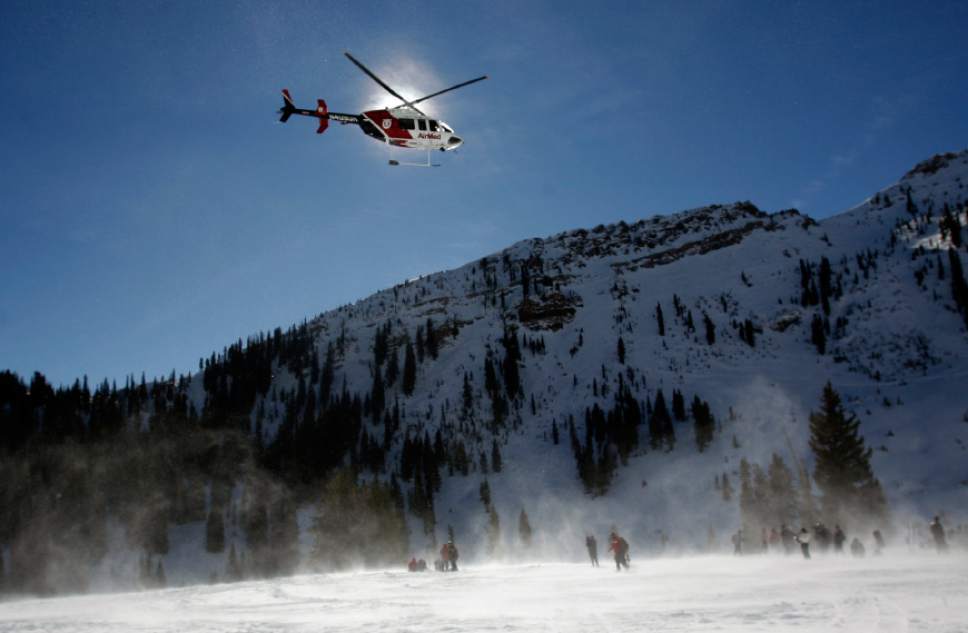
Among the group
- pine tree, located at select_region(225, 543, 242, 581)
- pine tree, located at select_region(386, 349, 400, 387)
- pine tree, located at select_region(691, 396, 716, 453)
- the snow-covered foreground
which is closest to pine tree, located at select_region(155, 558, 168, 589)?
pine tree, located at select_region(225, 543, 242, 581)

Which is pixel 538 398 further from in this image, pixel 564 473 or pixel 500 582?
pixel 500 582

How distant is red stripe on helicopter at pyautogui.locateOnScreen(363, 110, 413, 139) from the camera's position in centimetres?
2855

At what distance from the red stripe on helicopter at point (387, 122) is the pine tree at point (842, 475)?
118ft

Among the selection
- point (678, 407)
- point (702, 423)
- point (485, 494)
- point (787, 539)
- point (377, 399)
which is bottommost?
point (485, 494)

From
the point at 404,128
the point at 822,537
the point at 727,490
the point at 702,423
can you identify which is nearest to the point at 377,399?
the point at 702,423

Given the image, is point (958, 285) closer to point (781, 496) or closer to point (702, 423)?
point (702, 423)

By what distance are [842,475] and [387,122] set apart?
127ft

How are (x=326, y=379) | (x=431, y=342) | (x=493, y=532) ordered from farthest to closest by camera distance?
(x=431, y=342)
(x=326, y=379)
(x=493, y=532)

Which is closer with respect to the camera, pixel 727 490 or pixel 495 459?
pixel 727 490

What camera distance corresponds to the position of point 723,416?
79.8 meters

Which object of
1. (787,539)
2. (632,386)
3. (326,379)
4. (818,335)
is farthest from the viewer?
(326,379)

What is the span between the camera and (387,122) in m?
28.7

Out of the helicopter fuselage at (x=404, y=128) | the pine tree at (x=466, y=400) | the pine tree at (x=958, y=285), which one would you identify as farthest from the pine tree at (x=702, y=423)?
the helicopter fuselage at (x=404, y=128)

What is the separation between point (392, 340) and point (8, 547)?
259 ft
